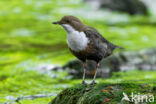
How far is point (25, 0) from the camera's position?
21953mm

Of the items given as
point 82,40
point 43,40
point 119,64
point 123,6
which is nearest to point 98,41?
point 82,40

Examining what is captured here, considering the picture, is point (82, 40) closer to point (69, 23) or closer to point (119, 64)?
point (69, 23)

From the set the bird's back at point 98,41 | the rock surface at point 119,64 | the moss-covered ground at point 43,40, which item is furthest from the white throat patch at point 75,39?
the rock surface at point 119,64

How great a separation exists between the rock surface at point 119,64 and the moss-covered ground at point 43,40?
0.30 m

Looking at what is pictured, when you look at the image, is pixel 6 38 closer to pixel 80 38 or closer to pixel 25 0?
pixel 25 0

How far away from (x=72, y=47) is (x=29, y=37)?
9859mm

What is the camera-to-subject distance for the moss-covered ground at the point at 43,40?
375 inches

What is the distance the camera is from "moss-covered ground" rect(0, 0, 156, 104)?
9.53m

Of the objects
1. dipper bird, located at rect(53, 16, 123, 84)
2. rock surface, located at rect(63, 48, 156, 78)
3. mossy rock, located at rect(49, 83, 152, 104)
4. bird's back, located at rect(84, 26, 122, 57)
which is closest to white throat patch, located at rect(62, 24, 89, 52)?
dipper bird, located at rect(53, 16, 123, 84)

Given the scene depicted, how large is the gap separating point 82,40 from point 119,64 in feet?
17.0

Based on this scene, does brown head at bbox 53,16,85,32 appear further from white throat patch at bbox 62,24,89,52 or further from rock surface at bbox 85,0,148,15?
rock surface at bbox 85,0,148,15

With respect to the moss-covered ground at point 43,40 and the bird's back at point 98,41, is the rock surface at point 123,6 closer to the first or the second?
the moss-covered ground at point 43,40

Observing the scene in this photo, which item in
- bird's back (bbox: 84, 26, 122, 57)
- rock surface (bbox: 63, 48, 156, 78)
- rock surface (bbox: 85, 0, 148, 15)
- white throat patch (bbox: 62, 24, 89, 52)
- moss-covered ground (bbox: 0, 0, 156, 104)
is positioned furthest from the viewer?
rock surface (bbox: 85, 0, 148, 15)

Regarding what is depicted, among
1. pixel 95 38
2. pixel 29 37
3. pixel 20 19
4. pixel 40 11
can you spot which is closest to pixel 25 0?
pixel 40 11
